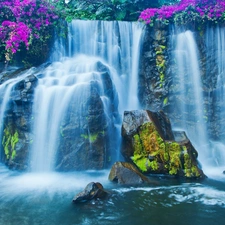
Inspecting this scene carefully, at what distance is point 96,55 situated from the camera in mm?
12695

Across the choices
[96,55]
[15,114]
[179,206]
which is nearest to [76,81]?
[15,114]

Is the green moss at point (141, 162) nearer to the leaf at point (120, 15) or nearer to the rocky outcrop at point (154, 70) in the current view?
the rocky outcrop at point (154, 70)

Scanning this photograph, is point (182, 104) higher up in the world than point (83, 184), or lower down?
higher up

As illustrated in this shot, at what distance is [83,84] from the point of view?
8.55m

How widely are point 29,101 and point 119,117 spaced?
12.1 feet

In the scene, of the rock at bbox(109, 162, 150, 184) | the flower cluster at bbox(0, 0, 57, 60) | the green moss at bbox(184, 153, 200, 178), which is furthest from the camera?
the flower cluster at bbox(0, 0, 57, 60)

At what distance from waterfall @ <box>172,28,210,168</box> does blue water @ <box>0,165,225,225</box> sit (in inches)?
175

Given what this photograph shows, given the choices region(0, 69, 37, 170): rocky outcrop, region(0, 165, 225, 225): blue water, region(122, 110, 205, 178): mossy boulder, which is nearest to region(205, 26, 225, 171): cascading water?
region(122, 110, 205, 178): mossy boulder

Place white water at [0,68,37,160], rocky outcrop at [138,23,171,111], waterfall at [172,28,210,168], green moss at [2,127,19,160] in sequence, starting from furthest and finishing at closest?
rocky outcrop at [138,23,171,111], waterfall at [172,28,210,168], white water at [0,68,37,160], green moss at [2,127,19,160]

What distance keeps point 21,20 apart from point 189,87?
887cm

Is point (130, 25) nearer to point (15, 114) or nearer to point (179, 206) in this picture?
point (15, 114)

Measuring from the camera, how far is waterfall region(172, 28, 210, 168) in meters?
11.2

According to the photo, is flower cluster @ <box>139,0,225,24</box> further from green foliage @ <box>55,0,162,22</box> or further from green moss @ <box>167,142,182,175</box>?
green moss @ <box>167,142,182,175</box>

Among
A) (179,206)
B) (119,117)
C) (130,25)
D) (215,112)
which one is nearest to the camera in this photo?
(179,206)
